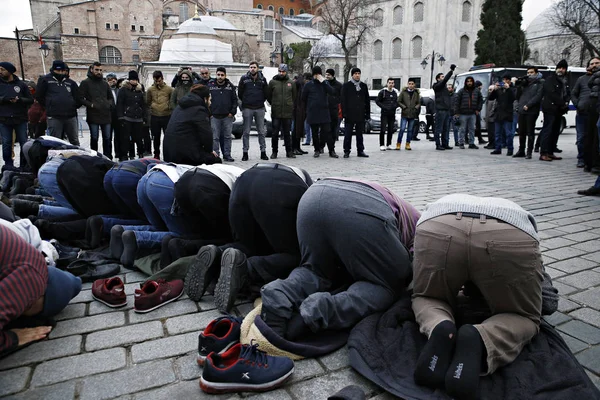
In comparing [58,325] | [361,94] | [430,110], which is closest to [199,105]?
[58,325]

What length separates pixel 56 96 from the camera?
353 inches

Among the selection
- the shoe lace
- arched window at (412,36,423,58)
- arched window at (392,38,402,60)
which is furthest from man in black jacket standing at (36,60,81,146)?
arched window at (392,38,402,60)

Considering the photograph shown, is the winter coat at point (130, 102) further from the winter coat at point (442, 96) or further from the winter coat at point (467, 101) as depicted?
the winter coat at point (467, 101)

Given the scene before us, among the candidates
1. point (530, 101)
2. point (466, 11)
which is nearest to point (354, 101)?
point (530, 101)

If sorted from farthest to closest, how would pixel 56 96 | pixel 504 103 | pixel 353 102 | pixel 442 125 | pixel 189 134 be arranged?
pixel 442 125, pixel 504 103, pixel 353 102, pixel 56 96, pixel 189 134

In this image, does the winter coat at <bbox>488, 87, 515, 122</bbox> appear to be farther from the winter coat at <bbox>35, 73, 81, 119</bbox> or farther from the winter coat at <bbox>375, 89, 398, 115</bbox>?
the winter coat at <bbox>35, 73, 81, 119</bbox>

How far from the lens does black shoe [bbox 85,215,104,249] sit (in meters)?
4.40

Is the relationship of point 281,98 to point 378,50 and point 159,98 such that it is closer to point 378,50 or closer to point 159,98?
point 159,98

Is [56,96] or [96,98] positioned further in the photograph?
[96,98]

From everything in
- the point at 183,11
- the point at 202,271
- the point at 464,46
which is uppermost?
the point at 183,11

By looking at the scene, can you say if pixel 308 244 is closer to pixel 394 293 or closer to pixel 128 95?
pixel 394 293

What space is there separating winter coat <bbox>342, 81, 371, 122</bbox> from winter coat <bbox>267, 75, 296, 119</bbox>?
1342 mm

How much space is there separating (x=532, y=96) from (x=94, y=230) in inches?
405

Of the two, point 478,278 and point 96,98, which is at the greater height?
point 96,98
